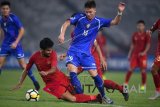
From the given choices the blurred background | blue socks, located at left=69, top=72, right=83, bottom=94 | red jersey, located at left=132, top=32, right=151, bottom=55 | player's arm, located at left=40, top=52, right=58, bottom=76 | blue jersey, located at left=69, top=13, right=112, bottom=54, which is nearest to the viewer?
player's arm, located at left=40, top=52, right=58, bottom=76

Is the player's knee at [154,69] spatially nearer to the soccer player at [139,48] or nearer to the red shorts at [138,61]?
the soccer player at [139,48]

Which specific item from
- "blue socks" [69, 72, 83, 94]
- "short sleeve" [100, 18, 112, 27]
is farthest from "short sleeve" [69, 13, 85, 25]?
"blue socks" [69, 72, 83, 94]

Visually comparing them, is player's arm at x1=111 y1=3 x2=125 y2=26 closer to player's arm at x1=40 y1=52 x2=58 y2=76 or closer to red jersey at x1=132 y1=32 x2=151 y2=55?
player's arm at x1=40 y1=52 x2=58 y2=76

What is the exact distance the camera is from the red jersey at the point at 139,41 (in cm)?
2209

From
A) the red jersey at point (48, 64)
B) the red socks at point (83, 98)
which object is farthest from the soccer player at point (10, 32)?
the red socks at point (83, 98)

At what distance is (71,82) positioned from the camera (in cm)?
1385

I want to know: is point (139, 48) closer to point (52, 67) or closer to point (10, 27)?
point (10, 27)

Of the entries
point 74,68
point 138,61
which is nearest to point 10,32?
point 74,68

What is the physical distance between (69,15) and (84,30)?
49.7 ft

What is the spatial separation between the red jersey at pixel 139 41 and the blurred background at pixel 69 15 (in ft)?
22.2

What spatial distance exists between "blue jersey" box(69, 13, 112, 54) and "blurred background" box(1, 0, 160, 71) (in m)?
14.9

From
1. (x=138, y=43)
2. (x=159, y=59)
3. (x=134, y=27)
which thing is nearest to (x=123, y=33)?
(x=134, y=27)

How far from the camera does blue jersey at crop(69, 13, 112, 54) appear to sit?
46.2 feet

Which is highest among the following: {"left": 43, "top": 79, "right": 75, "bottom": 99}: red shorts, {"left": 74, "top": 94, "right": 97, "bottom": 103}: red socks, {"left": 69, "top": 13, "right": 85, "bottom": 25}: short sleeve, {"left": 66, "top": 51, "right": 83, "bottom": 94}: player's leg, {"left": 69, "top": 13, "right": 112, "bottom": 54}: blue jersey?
{"left": 69, "top": 13, "right": 85, "bottom": 25}: short sleeve
